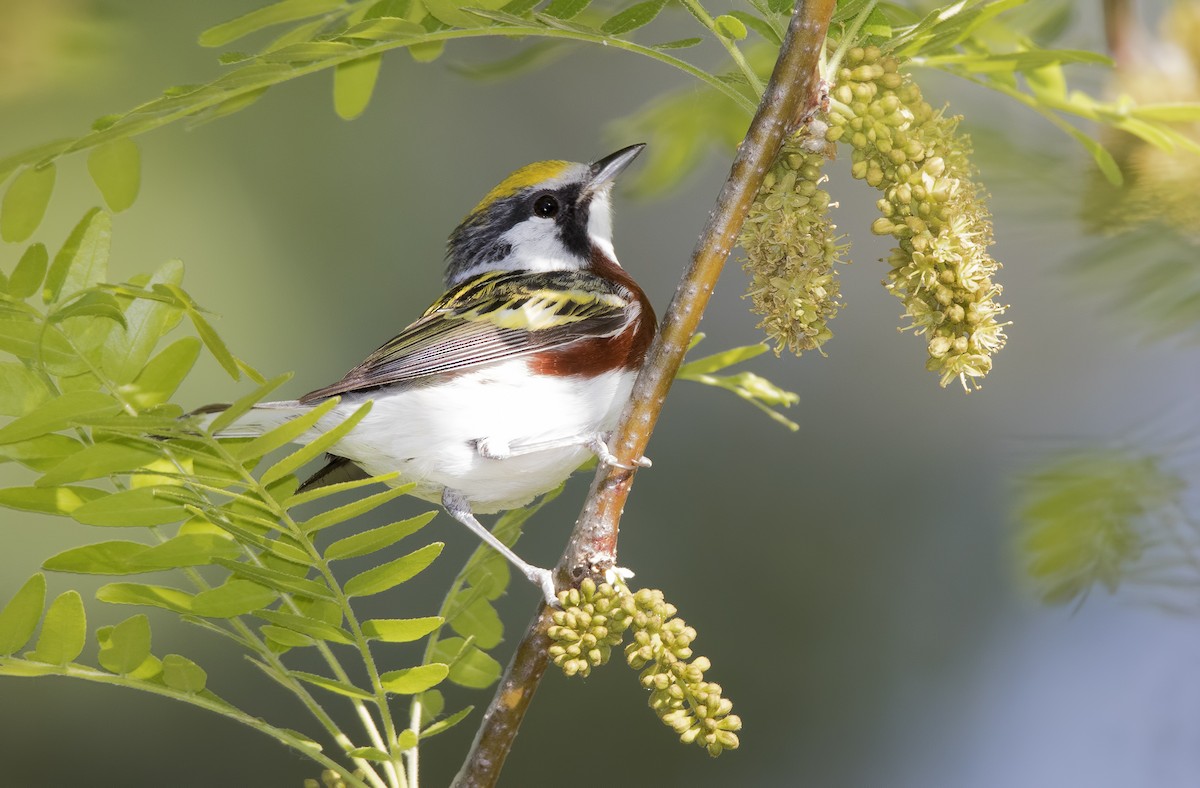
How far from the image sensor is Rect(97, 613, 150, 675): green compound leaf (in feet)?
5.16

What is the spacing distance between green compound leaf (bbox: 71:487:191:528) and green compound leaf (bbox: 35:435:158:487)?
4 cm

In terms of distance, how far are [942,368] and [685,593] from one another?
12.9ft

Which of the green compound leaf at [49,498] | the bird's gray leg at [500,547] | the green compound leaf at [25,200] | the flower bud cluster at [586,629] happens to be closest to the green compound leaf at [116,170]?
the green compound leaf at [25,200]

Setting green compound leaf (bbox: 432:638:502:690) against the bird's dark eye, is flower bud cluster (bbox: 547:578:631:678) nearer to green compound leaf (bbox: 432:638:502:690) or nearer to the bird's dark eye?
green compound leaf (bbox: 432:638:502:690)

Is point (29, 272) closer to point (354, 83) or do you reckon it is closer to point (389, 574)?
point (389, 574)

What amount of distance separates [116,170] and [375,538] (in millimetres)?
817

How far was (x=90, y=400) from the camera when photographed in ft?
4.61

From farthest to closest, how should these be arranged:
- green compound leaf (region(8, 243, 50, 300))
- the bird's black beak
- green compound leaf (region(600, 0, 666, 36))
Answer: the bird's black beak
green compound leaf (region(600, 0, 666, 36))
green compound leaf (region(8, 243, 50, 300))

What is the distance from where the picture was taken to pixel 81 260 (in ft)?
5.09

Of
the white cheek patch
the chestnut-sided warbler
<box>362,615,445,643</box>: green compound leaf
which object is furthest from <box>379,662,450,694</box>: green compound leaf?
the white cheek patch

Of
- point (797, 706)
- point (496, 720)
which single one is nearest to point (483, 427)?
point (496, 720)

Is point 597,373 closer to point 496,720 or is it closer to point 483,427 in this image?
point 483,427

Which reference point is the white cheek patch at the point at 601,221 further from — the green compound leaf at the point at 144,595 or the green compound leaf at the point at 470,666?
the green compound leaf at the point at 144,595

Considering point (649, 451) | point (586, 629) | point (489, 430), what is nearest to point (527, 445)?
point (489, 430)
